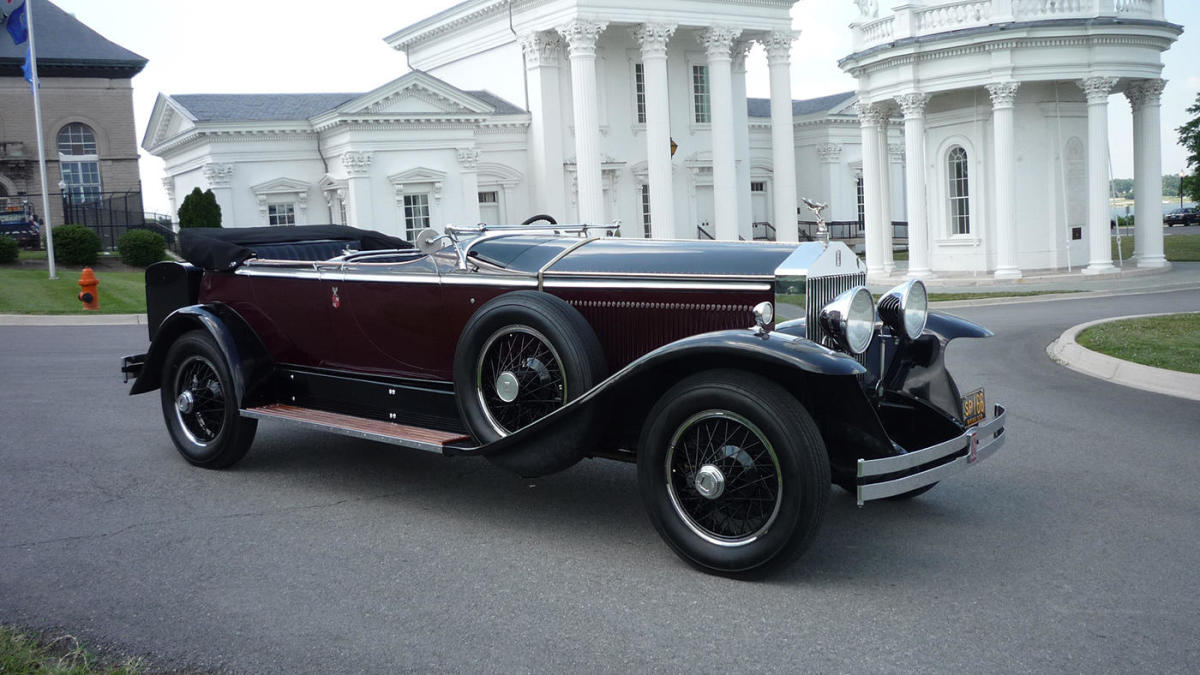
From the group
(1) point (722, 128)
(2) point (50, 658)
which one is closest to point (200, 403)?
(2) point (50, 658)

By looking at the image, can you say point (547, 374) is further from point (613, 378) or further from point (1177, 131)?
point (1177, 131)

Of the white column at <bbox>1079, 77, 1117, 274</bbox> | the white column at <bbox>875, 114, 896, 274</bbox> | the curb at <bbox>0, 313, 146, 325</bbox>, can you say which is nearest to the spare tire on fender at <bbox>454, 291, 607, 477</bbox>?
the curb at <bbox>0, 313, 146, 325</bbox>

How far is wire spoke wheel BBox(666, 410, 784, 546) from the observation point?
4652mm

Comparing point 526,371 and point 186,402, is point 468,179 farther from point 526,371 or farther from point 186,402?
point 526,371

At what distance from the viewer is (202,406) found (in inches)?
284

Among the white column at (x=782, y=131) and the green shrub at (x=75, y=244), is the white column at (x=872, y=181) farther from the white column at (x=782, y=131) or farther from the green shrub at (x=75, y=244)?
the green shrub at (x=75, y=244)

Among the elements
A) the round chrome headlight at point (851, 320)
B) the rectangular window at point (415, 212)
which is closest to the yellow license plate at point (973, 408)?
the round chrome headlight at point (851, 320)

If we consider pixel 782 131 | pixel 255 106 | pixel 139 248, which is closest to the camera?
pixel 139 248

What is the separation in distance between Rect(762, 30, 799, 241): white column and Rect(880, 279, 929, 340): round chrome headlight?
36.2 metres

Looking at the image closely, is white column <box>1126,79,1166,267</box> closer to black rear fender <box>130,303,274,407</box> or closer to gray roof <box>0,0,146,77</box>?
black rear fender <box>130,303,274,407</box>

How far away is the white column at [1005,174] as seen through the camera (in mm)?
24234

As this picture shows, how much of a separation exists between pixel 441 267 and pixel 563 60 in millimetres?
36662

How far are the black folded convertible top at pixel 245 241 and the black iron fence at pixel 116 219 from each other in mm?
29401

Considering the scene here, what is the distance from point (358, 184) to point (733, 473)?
32326mm
